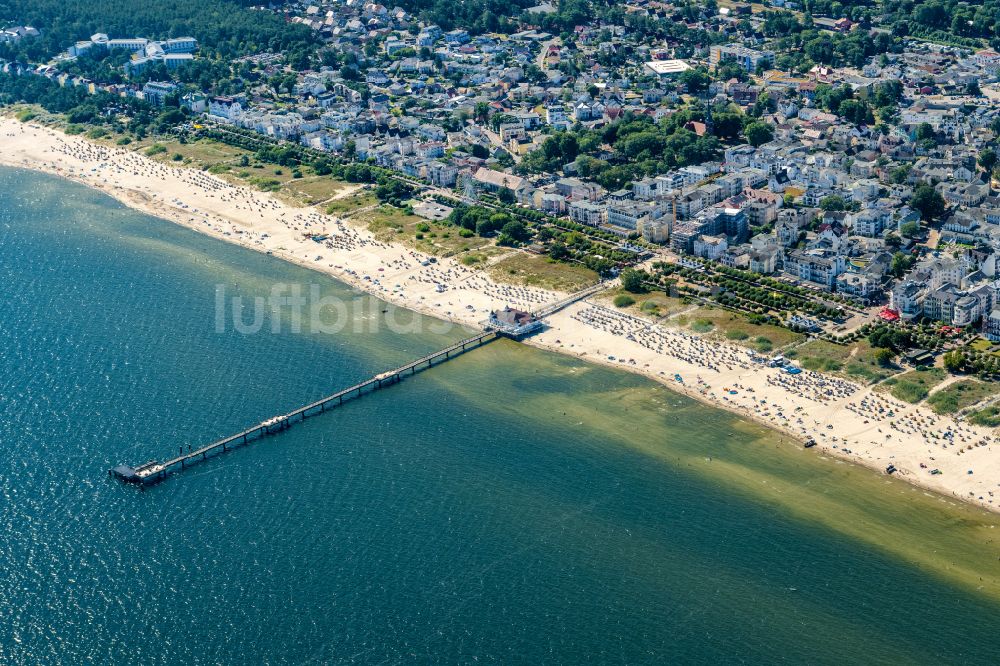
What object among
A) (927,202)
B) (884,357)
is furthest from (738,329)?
(927,202)

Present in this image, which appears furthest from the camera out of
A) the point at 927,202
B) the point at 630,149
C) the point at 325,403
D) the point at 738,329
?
the point at 630,149

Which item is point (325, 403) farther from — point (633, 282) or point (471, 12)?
point (471, 12)

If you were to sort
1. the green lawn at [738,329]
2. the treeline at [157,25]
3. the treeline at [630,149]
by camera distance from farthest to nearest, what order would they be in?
1. the treeline at [157,25]
2. the treeline at [630,149]
3. the green lawn at [738,329]

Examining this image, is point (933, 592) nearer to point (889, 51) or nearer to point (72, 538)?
point (72, 538)

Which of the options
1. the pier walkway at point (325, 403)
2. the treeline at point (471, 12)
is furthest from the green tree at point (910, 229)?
the treeline at point (471, 12)

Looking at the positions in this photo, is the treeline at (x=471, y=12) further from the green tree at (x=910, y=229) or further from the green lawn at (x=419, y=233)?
the green tree at (x=910, y=229)

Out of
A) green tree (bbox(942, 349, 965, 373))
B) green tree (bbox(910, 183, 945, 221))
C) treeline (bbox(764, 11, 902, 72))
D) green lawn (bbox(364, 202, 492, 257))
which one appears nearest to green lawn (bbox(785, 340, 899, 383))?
green tree (bbox(942, 349, 965, 373))
